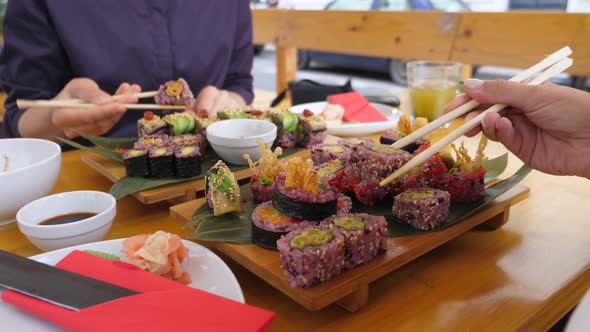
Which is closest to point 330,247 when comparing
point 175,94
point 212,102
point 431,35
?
point 175,94

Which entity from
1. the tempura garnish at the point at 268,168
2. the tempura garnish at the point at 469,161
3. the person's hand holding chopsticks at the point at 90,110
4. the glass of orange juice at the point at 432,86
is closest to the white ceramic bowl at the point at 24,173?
the person's hand holding chopsticks at the point at 90,110

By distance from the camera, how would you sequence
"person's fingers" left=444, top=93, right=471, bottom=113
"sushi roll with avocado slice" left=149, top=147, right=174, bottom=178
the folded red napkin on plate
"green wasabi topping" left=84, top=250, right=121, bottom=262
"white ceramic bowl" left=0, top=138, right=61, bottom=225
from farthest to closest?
"sushi roll with avocado slice" left=149, top=147, right=174, bottom=178
"person's fingers" left=444, top=93, right=471, bottom=113
"white ceramic bowl" left=0, top=138, right=61, bottom=225
"green wasabi topping" left=84, top=250, right=121, bottom=262
the folded red napkin on plate

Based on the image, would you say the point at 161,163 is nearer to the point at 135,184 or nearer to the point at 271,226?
the point at 135,184

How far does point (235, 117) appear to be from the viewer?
74.3 inches

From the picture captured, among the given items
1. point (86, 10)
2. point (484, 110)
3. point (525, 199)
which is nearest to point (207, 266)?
point (484, 110)

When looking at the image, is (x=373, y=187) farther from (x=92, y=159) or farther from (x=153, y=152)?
(x=92, y=159)

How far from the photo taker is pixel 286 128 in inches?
71.9

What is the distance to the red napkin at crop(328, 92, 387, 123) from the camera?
2344 mm

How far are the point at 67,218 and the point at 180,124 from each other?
2.35 feet

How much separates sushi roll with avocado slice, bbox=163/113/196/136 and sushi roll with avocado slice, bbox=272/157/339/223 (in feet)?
2.83

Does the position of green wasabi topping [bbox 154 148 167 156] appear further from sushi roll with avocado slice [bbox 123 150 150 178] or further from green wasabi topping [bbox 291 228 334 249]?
green wasabi topping [bbox 291 228 334 249]

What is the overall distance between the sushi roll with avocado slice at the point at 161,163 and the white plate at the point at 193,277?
46 cm

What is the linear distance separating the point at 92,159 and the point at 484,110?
1402 millimetres

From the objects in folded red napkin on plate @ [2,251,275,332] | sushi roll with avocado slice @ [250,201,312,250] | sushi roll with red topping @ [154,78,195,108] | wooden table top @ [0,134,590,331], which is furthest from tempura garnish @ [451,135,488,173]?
sushi roll with red topping @ [154,78,195,108]
